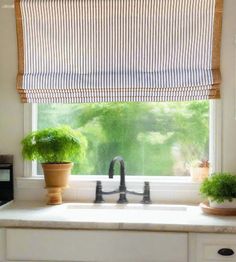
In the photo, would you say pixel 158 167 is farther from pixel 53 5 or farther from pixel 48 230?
pixel 53 5

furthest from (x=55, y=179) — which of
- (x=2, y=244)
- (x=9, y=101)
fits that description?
(x=9, y=101)

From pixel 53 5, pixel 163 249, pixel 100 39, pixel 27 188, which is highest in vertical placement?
pixel 53 5

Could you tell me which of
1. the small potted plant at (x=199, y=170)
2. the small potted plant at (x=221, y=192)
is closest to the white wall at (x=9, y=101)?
the small potted plant at (x=199, y=170)

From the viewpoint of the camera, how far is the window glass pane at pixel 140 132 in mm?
2834

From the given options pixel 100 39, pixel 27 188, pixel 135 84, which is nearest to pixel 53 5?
pixel 100 39

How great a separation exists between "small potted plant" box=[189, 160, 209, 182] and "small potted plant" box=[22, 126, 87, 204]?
76 cm

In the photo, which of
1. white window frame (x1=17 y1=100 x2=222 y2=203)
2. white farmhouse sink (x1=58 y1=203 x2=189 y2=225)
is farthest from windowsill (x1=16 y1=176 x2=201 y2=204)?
white farmhouse sink (x1=58 y1=203 x2=189 y2=225)

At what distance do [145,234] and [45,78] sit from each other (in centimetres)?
126

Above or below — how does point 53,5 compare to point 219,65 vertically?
above

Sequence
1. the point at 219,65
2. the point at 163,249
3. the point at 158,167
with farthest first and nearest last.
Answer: the point at 158,167 → the point at 219,65 → the point at 163,249

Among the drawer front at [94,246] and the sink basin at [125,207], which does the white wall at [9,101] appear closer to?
the sink basin at [125,207]

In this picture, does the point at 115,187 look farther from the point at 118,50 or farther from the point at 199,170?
the point at 118,50

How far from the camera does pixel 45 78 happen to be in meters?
2.81

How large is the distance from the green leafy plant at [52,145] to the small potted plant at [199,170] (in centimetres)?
75
